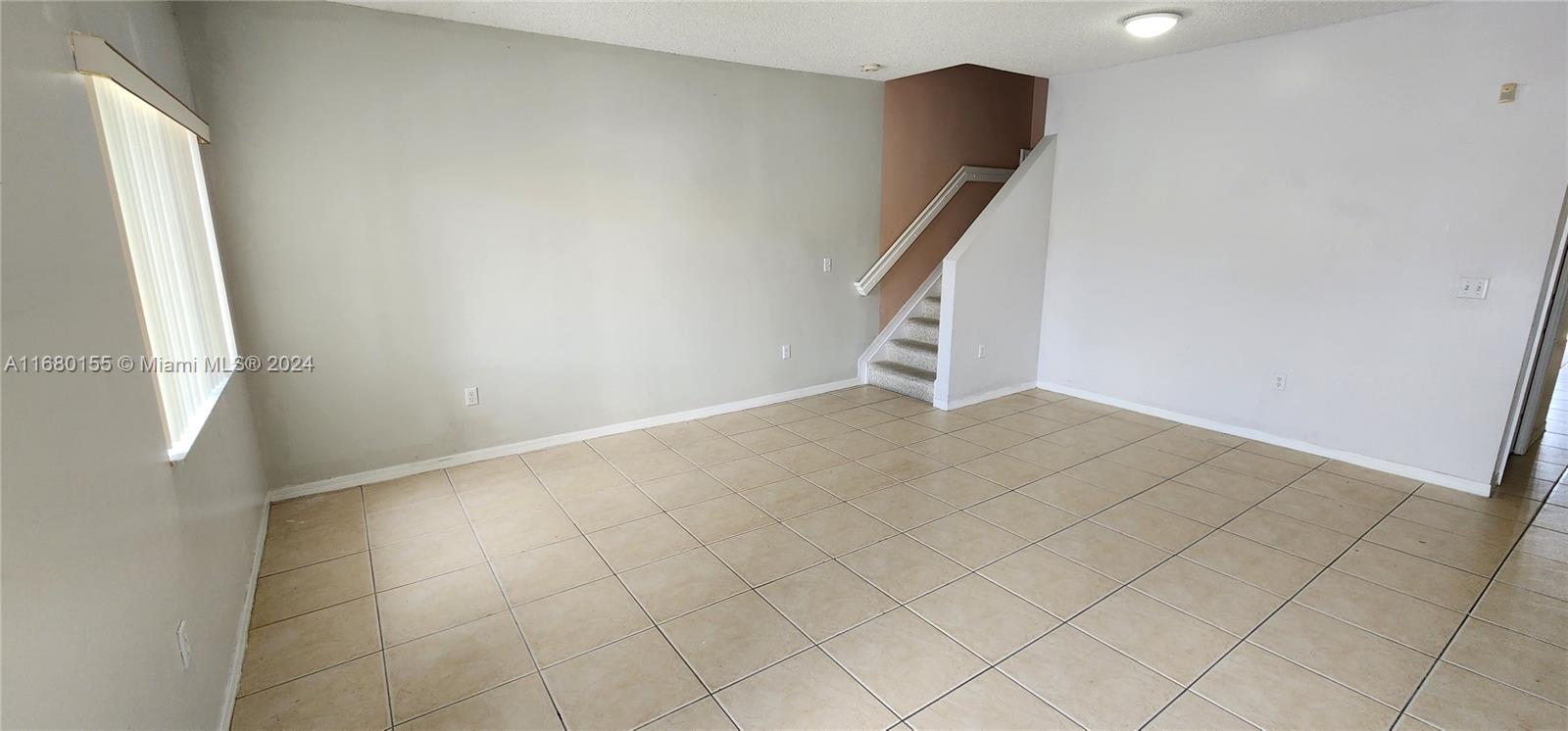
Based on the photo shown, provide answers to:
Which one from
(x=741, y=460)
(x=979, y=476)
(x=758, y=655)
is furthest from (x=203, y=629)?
(x=979, y=476)

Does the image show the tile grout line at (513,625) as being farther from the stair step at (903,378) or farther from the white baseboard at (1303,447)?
the white baseboard at (1303,447)

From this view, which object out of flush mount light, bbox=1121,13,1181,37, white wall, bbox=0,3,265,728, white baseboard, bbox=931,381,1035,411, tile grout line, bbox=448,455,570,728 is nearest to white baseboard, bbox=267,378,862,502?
tile grout line, bbox=448,455,570,728

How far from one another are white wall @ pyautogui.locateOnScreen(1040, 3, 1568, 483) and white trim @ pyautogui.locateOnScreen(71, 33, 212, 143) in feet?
16.5

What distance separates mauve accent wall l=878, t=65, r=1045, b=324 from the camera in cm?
515

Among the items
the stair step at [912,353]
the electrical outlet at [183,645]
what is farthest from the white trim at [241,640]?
the stair step at [912,353]

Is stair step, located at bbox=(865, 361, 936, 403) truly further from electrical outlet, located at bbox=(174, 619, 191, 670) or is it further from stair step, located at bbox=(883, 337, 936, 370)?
electrical outlet, located at bbox=(174, 619, 191, 670)

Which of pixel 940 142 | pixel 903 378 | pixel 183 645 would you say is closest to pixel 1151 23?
pixel 940 142

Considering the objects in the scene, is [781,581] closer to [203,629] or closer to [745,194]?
[203,629]

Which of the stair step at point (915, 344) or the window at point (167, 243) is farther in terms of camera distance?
the stair step at point (915, 344)

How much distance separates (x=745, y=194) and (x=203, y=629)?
11.7ft

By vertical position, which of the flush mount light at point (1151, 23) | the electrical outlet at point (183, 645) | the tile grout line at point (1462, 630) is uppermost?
the flush mount light at point (1151, 23)

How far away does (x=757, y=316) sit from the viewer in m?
4.78

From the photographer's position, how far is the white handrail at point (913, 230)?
520 cm

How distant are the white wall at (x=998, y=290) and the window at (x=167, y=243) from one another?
396 cm
